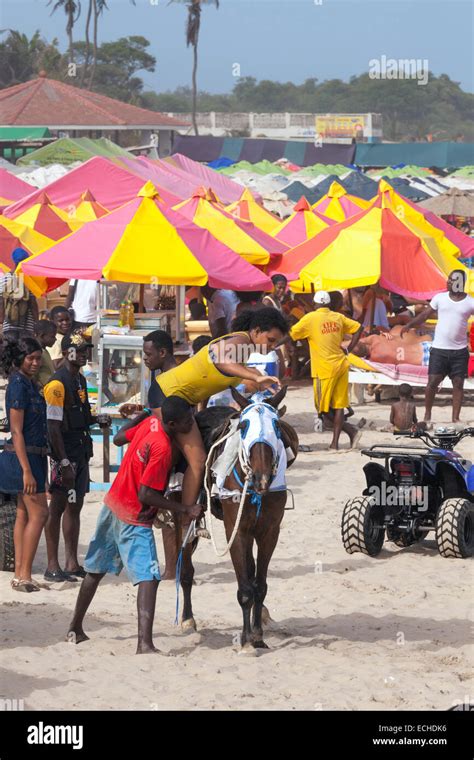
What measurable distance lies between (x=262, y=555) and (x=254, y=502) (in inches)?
12.3

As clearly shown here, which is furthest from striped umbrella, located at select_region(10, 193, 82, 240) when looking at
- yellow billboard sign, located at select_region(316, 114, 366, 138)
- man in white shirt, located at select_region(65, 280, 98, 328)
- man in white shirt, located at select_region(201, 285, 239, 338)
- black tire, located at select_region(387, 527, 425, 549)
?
yellow billboard sign, located at select_region(316, 114, 366, 138)

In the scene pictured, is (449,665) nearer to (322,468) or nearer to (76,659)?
(76,659)

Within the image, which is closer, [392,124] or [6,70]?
[6,70]

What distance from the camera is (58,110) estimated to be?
4966cm

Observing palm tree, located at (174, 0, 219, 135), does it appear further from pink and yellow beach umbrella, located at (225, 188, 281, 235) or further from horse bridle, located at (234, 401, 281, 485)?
horse bridle, located at (234, 401, 281, 485)

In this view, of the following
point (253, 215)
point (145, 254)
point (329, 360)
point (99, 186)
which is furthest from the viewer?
point (99, 186)

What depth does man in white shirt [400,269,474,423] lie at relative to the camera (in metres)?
13.3

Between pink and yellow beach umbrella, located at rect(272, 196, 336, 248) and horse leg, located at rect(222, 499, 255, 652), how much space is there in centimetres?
1310

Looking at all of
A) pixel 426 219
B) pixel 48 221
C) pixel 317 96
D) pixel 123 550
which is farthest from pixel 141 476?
pixel 317 96

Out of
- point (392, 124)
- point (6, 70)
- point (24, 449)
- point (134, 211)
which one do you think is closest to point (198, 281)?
point (134, 211)

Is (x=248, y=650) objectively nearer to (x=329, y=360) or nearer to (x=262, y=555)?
(x=262, y=555)

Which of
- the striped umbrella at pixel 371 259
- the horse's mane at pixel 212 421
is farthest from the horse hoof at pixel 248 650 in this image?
the striped umbrella at pixel 371 259
